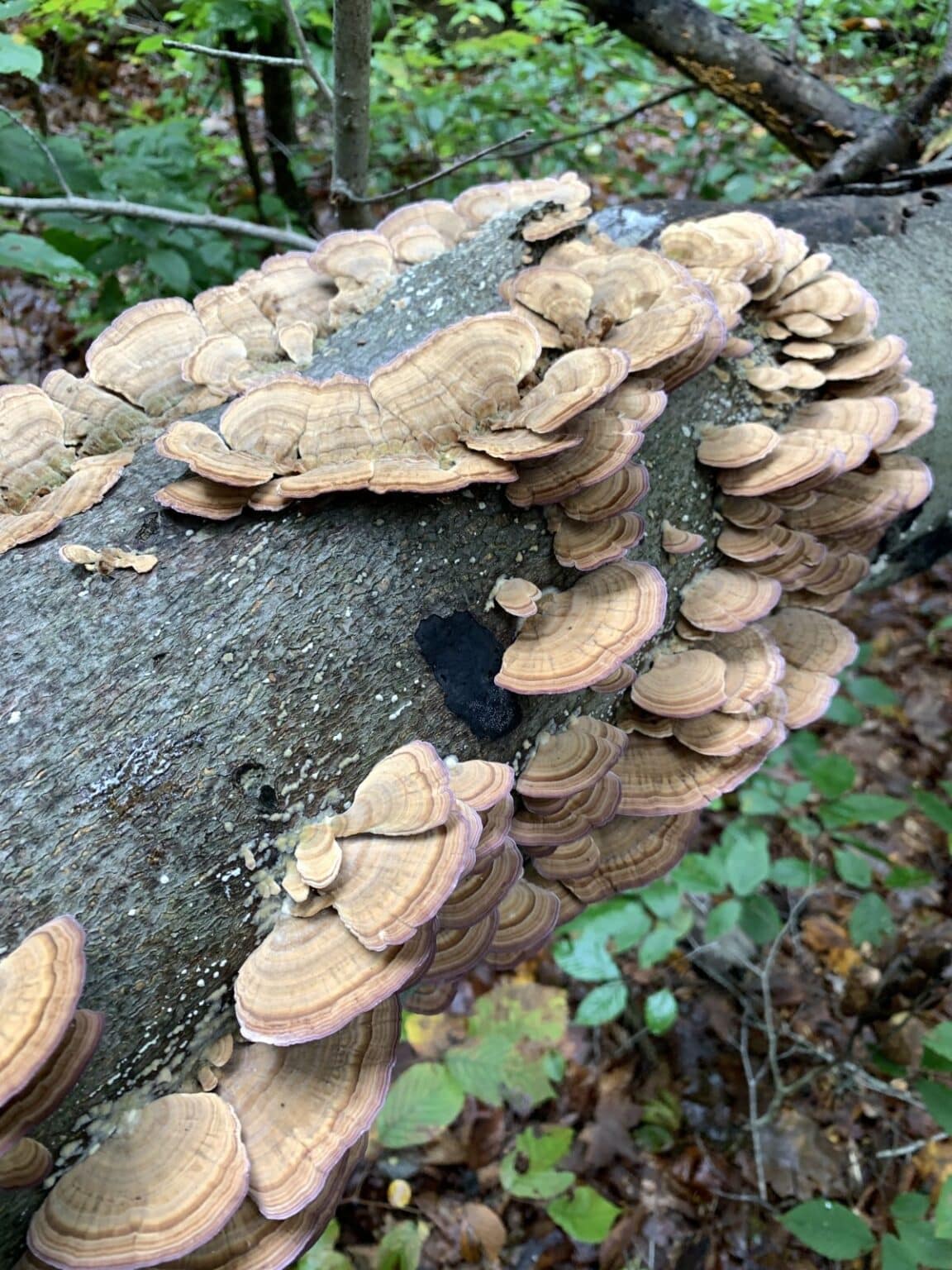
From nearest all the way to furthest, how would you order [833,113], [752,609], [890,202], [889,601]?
1. [752,609]
2. [890,202]
3. [833,113]
4. [889,601]

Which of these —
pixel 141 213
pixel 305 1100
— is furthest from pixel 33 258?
pixel 305 1100

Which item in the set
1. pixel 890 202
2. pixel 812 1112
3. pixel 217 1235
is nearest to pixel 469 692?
pixel 217 1235

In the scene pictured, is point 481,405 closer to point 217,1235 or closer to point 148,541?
point 148,541

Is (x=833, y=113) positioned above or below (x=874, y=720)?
above

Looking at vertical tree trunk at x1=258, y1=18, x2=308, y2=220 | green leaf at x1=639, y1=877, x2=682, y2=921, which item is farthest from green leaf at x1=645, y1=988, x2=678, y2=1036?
vertical tree trunk at x1=258, y1=18, x2=308, y2=220

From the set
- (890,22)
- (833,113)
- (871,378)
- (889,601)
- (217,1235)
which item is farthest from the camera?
(889,601)

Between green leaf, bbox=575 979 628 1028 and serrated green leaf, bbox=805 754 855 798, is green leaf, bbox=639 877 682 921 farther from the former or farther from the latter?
serrated green leaf, bbox=805 754 855 798
